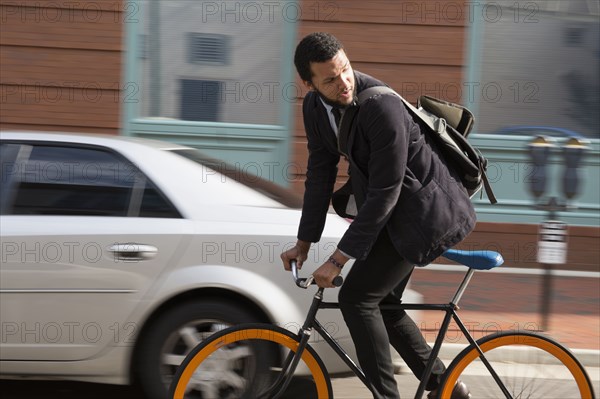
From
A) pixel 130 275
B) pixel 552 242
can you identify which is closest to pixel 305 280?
pixel 130 275

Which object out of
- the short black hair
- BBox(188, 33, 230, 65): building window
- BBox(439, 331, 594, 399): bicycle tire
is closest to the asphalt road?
BBox(439, 331, 594, 399): bicycle tire

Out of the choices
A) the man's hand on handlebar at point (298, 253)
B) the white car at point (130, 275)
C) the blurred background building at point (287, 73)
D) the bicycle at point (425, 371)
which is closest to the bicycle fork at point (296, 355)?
the bicycle at point (425, 371)

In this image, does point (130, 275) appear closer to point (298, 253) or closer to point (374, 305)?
point (298, 253)

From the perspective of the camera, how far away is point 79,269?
433 centimetres

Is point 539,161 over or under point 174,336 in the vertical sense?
over

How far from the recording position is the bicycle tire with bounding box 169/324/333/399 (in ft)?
11.8

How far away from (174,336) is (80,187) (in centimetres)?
94

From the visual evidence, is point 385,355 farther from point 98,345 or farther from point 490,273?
point 490,273

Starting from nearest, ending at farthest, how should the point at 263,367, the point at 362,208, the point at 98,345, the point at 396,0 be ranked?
1. the point at 362,208
2. the point at 263,367
3. the point at 98,345
4. the point at 396,0

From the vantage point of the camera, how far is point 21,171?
4.59 m

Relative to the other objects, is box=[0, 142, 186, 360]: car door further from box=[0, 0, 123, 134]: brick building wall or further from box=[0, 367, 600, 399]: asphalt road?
box=[0, 0, 123, 134]: brick building wall

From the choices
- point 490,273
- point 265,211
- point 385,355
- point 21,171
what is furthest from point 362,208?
point 490,273

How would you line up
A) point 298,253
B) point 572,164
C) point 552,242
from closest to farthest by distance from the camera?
point 298,253, point 552,242, point 572,164

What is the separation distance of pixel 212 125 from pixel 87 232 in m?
5.29
